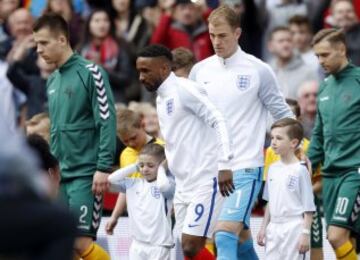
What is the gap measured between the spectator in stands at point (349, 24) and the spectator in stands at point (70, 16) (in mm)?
3432

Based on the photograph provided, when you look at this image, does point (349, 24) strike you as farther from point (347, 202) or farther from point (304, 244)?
point (304, 244)

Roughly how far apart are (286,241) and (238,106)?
1.35 metres

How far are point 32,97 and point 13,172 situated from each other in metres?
11.9

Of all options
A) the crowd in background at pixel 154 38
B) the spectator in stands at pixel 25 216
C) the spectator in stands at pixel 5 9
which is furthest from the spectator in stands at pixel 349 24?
the spectator in stands at pixel 25 216

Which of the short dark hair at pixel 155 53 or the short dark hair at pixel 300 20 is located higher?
the short dark hair at pixel 155 53

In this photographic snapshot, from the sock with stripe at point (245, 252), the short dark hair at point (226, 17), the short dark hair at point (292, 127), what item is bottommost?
the sock with stripe at point (245, 252)

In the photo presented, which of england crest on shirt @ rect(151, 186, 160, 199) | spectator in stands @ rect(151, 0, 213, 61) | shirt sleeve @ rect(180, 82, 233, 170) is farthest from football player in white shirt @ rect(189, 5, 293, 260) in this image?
spectator in stands @ rect(151, 0, 213, 61)

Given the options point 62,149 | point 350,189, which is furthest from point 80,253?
point 350,189

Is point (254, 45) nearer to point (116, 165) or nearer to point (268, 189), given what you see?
point (116, 165)

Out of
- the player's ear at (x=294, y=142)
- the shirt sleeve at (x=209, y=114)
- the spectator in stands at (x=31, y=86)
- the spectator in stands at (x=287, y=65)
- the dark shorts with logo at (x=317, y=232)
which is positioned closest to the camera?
the shirt sleeve at (x=209, y=114)

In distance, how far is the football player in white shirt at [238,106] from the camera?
9.33 meters

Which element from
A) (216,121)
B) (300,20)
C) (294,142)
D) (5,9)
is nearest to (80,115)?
(216,121)

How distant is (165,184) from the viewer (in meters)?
10.1

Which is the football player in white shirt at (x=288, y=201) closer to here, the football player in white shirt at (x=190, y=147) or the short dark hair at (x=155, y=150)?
the short dark hair at (x=155, y=150)
